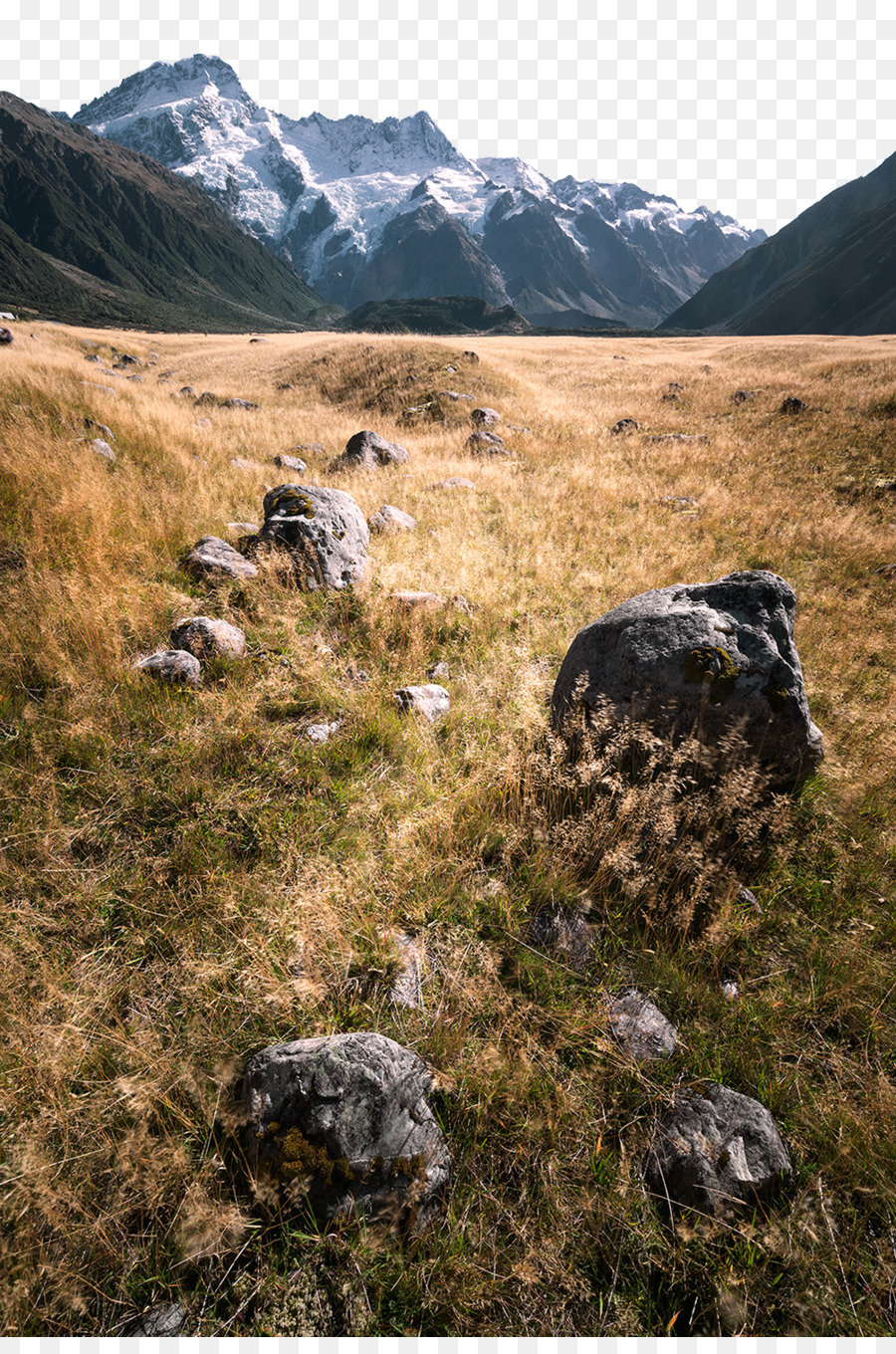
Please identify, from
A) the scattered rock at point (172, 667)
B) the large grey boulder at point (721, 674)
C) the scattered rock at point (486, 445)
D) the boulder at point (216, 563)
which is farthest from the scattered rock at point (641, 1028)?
the scattered rock at point (486, 445)

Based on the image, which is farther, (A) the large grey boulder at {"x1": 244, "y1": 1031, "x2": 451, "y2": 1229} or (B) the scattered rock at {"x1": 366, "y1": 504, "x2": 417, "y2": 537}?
(B) the scattered rock at {"x1": 366, "y1": 504, "x2": 417, "y2": 537}

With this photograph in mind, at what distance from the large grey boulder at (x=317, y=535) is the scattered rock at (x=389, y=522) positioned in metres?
1.36

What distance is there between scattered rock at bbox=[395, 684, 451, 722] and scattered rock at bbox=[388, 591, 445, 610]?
4.84ft

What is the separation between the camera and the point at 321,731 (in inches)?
161

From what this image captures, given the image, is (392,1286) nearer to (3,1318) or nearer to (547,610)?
(3,1318)

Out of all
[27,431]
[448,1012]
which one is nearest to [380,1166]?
[448,1012]

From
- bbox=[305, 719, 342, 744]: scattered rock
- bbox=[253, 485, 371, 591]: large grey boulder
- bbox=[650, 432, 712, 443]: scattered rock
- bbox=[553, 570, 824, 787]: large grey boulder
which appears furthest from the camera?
bbox=[650, 432, 712, 443]: scattered rock

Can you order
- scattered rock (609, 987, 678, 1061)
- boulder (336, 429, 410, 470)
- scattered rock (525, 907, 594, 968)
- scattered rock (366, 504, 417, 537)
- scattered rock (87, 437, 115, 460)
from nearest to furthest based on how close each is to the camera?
scattered rock (609, 987, 678, 1061) → scattered rock (525, 907, 594, 968) → scattered rock (366, 504, 417, 537) → scattered rock (87, 437, 115, 460) → boulder (336, 429, 410, 470)

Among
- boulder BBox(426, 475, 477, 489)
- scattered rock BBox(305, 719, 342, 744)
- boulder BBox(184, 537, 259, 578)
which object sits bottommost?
scattered rock BBox(305, 719, 342, 744)

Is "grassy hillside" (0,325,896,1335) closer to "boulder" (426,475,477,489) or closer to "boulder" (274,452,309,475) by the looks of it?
"boulder" (426,475,477,489)

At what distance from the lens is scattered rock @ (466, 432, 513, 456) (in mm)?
15625

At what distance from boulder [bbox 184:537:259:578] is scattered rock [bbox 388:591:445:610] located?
173cm

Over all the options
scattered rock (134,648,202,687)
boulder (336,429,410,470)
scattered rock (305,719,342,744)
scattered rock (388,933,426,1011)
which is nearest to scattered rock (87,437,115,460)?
boulder (336,429,410,470)

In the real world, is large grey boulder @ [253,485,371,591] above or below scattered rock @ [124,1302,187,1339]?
above
